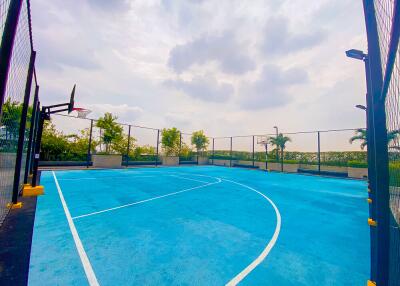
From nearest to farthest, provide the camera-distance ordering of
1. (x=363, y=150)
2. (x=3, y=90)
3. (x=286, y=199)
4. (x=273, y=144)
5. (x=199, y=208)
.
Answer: (x=3, y=90), (x=199, y=208), (x=286, y=199), (x=363, y=150), (x=273, y=144)

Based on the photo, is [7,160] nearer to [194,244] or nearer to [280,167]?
[194,244]

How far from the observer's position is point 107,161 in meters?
19.6

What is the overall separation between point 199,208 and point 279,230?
2.70 meters

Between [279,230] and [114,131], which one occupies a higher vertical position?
[114,131]

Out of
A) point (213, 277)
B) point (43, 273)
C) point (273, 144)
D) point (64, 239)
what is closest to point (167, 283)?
point (213, 277)

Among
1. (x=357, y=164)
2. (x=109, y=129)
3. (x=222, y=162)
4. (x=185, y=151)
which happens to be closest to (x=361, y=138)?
(x=357, y=164)

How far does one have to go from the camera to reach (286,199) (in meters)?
8.30

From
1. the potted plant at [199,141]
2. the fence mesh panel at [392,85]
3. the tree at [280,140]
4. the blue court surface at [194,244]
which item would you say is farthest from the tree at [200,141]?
the fence mesh panel at [392,85]

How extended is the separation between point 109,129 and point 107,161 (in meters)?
4.32

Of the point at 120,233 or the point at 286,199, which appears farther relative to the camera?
the point at 286,199

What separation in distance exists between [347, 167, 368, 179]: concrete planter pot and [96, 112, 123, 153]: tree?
24.9 meters

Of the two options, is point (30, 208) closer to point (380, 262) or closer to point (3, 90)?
point (3, 90)

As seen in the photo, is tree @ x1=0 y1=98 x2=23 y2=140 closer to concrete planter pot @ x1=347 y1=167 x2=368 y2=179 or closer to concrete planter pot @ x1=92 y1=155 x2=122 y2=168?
concrete planter pot @ x1=92 y1=155 x2=122 y2=168

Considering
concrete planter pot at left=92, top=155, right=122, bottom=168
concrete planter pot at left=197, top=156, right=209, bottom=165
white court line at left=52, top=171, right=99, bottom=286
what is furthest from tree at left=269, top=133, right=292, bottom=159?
white court line at left=52, top=171, right=99, bottom=286
